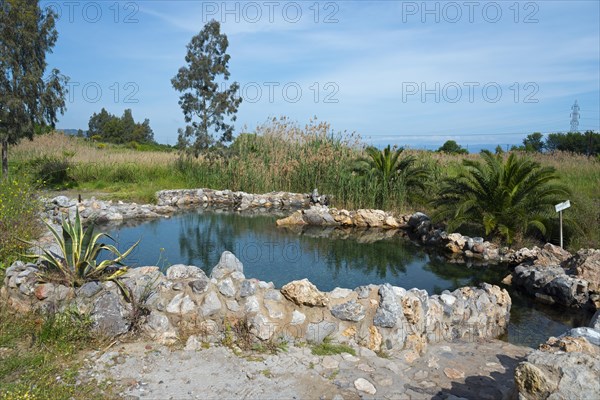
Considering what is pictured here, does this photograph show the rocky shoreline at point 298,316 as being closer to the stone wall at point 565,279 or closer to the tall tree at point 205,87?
the stone wall at point 565,279

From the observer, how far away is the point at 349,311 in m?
3.95

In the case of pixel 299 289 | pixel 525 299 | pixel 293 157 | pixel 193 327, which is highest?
pixel 293 157

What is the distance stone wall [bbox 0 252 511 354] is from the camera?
3795mm

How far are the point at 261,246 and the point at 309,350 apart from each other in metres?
4.71

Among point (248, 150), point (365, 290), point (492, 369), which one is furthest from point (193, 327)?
point (248, 150)

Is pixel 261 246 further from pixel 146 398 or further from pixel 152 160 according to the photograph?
pixel 152 160

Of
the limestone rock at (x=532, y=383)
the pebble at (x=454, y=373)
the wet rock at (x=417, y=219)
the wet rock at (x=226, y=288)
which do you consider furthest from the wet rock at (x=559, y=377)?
the wet rock at (x=417, y=219)

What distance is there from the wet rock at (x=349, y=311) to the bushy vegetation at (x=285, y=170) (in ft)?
27.5

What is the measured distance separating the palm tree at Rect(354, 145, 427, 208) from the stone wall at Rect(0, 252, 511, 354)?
835cm

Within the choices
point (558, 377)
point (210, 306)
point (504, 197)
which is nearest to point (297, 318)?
point (210, 306)

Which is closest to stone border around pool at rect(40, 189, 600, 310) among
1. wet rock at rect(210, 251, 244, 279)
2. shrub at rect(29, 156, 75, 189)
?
wet rock at rect(210, 251, 244, 279)

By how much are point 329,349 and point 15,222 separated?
4533 millimetres

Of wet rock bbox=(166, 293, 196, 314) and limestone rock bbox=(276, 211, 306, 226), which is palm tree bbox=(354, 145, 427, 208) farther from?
wet rock bbox=(166, 293, 196, 314)

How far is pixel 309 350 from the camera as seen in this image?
12.3ft
